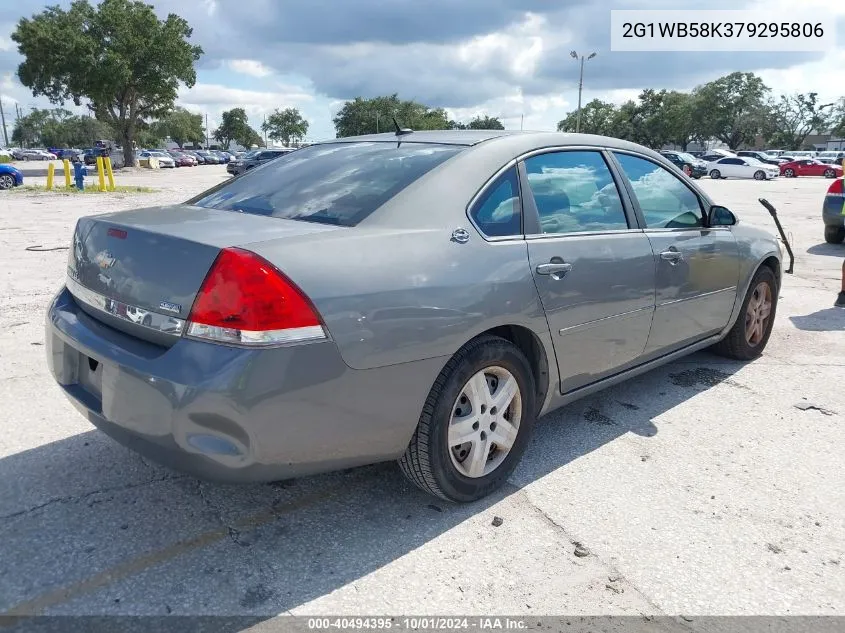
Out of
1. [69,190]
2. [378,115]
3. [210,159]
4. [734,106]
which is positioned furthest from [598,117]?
[69,190]

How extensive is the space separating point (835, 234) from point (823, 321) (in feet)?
21.5

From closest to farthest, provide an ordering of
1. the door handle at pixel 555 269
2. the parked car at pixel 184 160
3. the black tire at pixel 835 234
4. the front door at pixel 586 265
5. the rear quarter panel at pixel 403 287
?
the rear quarter panel at pixel 403 287, the door handle at pixel 555 269, the front door at pixel 586 265, the black tire at pixel 835 234, the parked car at pixel 184 160

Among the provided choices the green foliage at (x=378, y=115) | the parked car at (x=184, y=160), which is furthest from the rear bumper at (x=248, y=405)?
the green foliage at (x=378, y=115)

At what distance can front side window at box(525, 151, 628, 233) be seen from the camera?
3.17 m

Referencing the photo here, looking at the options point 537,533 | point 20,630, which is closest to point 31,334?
point 20,630

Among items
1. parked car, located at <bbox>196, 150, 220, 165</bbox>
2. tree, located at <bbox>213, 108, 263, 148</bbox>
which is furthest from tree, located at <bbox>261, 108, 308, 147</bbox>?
parked car, located at <bbox>196, 150, 220, 165</bbox>

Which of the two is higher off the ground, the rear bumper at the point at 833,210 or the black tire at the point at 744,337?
the rear bumper at the point at 833,210

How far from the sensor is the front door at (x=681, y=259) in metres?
3.72

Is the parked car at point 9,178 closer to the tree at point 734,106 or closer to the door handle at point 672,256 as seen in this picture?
the door handle at point 672,256

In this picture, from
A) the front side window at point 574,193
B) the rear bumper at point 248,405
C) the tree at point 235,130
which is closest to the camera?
the rear bumper at point 248,405

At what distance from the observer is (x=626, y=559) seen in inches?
100

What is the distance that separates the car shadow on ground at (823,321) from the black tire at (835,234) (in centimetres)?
585

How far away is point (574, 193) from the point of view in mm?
3371

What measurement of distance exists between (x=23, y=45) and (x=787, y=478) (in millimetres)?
43944
